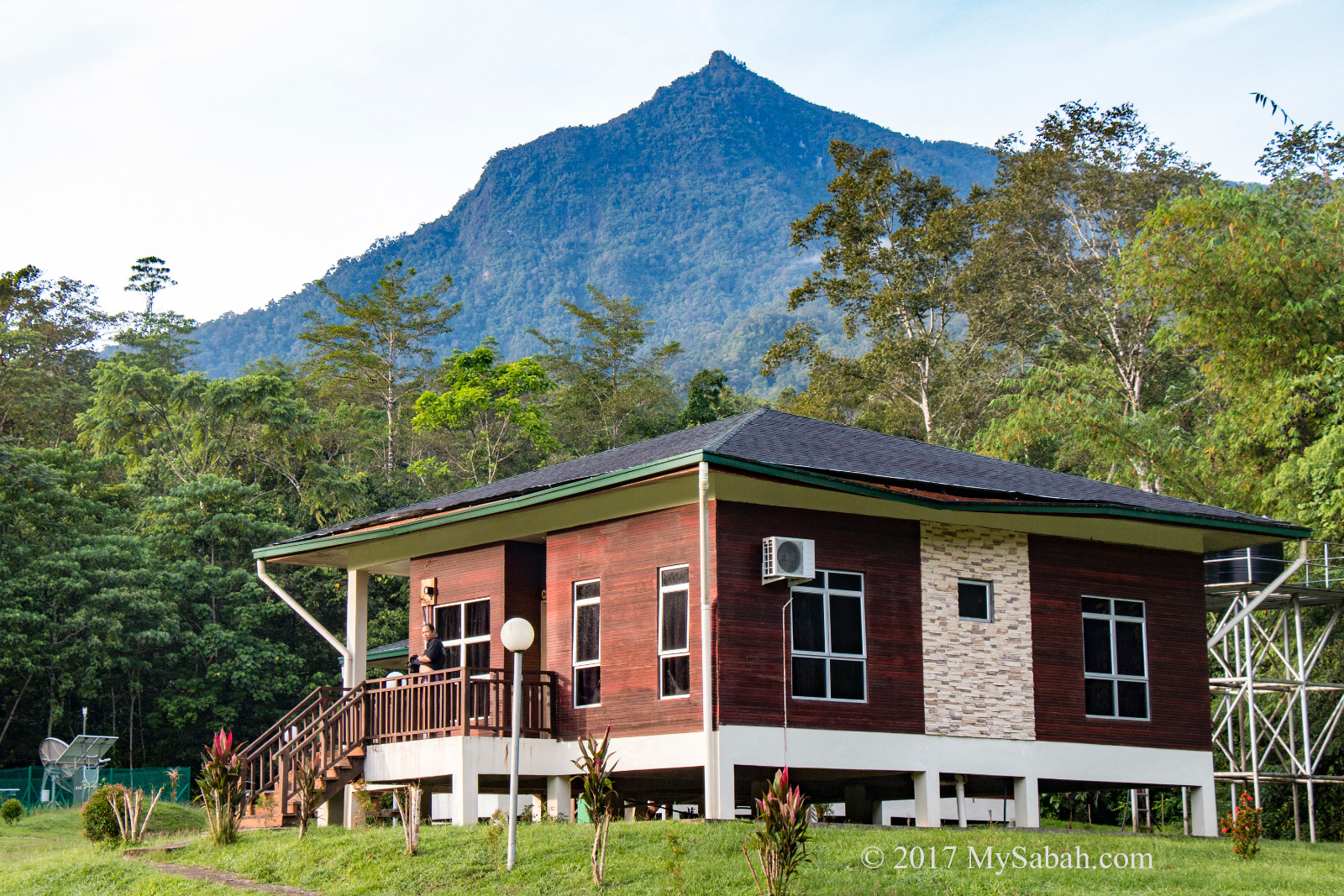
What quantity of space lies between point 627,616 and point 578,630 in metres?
0.92

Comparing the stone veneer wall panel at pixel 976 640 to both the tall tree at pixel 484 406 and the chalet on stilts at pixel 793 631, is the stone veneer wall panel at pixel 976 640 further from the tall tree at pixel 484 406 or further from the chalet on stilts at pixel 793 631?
the tall tree at pixel 484 406

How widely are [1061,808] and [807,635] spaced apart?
20.1 meters

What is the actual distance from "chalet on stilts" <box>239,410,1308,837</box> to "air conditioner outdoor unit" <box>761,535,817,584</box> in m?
0.03

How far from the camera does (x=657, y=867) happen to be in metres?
11.6

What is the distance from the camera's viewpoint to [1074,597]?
55.2 ft

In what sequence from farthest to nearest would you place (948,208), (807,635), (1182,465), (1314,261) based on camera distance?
(948,208) < (1182,465) < (1314,261) < (807,635)

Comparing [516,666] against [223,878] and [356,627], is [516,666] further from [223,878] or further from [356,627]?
[356,627]

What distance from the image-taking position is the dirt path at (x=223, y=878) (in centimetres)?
1236

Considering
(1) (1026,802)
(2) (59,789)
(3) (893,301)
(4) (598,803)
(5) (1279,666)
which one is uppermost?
(3) (893,301)

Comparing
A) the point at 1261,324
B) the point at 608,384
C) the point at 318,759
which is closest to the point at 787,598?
the point at 318,759

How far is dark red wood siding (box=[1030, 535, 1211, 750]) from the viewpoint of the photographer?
16.4 metres

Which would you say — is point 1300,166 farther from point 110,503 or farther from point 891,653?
point 110,503

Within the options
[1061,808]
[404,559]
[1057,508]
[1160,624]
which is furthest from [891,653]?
[1061,808]

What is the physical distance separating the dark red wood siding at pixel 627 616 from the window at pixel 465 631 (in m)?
1.27
